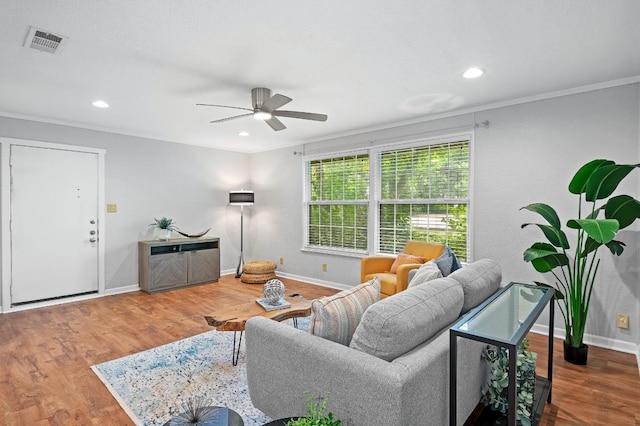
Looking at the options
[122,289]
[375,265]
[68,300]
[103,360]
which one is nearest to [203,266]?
[122,289]

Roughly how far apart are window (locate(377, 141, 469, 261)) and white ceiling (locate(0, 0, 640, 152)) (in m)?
0.62

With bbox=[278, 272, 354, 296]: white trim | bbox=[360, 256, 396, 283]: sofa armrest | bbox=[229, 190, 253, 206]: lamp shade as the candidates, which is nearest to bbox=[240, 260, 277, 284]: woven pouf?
bbox=[278, 272, 354, 296]: white trim

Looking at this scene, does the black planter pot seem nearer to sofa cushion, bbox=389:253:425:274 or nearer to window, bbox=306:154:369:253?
sofa cushion, bbox=389:253:425:274

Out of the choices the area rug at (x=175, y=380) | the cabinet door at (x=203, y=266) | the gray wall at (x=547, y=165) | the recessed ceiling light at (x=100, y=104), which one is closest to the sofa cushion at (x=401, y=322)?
the area rug at (x=175, y=380)

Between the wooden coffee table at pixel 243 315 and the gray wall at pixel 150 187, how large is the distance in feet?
10.5

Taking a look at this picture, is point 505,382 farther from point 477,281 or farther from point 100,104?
point 100,104

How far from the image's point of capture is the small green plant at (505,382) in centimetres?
184

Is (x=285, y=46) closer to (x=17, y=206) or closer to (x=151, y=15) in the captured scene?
(x=151, y=15)

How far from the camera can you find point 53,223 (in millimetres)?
4629

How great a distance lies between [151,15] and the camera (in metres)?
2.08

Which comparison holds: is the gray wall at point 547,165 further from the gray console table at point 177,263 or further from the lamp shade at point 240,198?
the gray console table at point 177,263

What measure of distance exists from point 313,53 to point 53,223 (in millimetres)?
4368

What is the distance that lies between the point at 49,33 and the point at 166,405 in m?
2.62

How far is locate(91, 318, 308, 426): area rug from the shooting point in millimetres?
2186
